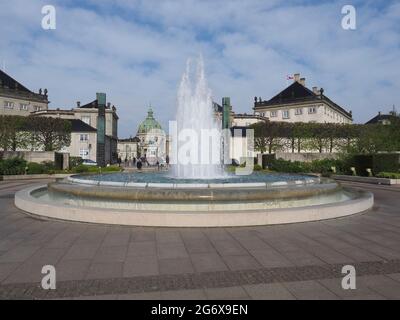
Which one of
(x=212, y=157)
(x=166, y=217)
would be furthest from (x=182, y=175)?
(x=166, y=217)

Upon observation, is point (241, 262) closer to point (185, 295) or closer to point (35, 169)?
point (185, 295)

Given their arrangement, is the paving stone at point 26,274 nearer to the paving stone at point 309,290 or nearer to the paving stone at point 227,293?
the paving stone at point 227,293

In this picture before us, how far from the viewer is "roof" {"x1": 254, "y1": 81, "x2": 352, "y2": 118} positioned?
88.5m

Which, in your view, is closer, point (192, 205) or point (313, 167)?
point (192, 205)

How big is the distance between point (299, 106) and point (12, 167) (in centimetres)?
7445

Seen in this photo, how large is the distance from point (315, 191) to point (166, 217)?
5.60 metres

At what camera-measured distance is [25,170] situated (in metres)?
32.6

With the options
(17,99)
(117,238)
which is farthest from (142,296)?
(17,99)

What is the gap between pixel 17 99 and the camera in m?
80.9

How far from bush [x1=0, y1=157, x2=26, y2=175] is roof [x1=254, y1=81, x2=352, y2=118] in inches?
2893

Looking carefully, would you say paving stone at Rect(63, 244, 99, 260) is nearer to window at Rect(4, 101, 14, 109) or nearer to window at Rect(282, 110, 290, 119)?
window at Rect(4, 101, 14, 109)

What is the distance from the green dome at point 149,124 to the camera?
16450 centimetres

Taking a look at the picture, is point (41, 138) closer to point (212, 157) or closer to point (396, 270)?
point (212, 157)

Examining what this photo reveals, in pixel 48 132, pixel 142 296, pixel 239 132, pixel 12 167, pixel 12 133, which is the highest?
pixel 239 132
